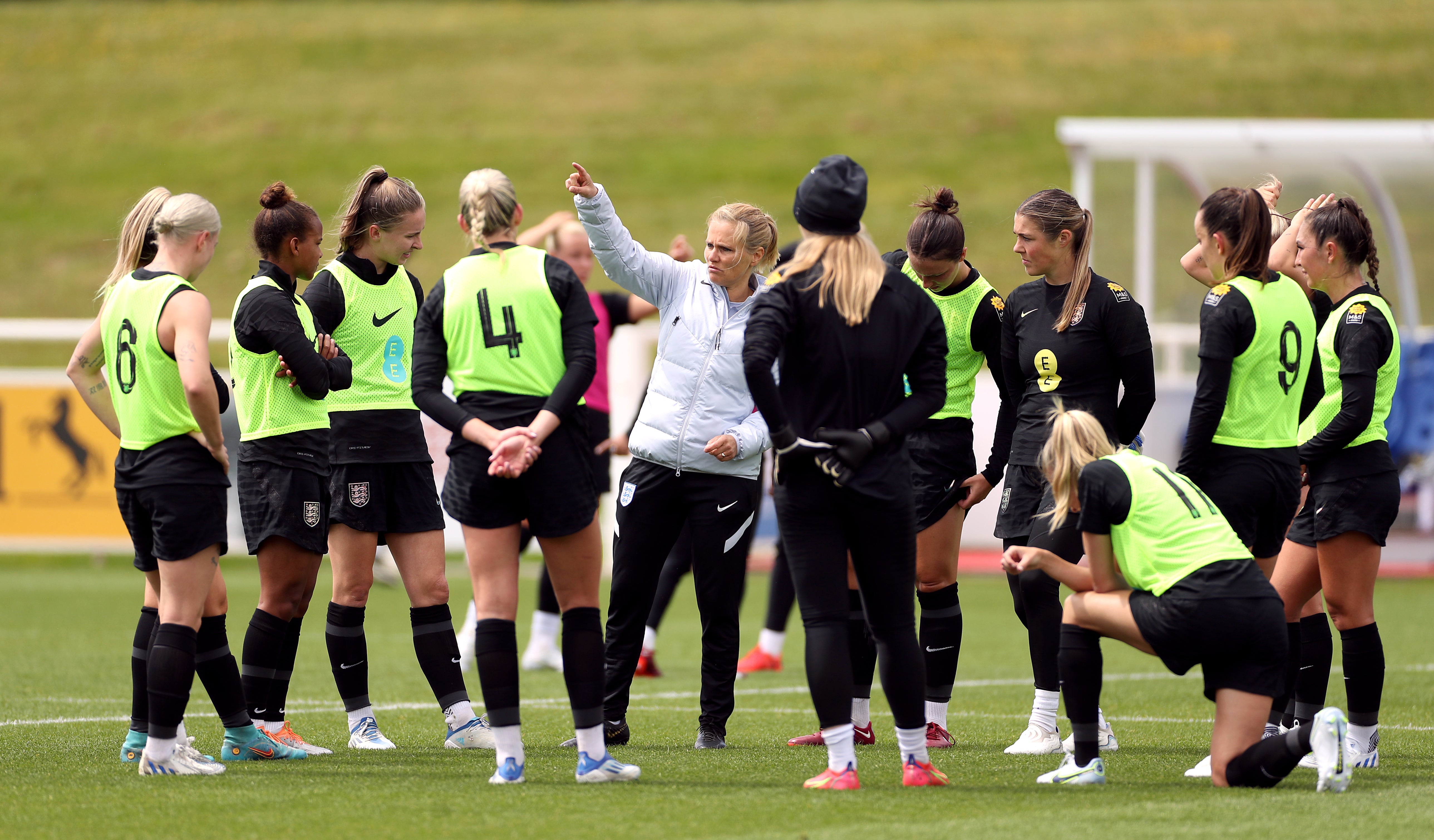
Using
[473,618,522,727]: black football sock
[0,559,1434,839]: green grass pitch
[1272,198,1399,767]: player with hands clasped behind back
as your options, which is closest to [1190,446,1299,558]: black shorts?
[1272,198,1399,767]: player with hands clasped behind back

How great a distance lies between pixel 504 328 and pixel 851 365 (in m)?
1.09

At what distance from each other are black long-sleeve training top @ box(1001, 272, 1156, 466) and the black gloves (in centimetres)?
110

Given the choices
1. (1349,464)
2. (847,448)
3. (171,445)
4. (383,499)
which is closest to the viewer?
(847,448)

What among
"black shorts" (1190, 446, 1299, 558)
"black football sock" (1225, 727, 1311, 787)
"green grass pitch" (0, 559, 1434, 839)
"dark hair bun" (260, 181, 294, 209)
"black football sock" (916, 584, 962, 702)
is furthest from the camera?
"black football sock" (916, 584, 962, 702)

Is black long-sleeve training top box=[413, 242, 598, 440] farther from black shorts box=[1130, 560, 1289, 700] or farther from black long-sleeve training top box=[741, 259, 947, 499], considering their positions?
black shorts box=[1130, 560, 1289, 700]

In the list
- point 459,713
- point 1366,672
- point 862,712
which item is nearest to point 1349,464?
point 1366,672

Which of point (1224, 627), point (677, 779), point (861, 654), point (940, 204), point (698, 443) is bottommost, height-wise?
point (677, 779)

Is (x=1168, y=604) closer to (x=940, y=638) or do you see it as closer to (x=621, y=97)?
(x=940, y=638)

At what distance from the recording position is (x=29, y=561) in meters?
16.1

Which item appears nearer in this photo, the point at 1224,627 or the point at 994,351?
the point at 1224,627

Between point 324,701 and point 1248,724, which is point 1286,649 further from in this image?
point 324,701

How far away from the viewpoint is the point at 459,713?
6.11 meters

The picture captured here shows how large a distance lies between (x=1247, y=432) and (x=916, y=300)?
4.31 feet

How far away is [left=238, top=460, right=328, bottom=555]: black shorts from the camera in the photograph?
5660 mm
